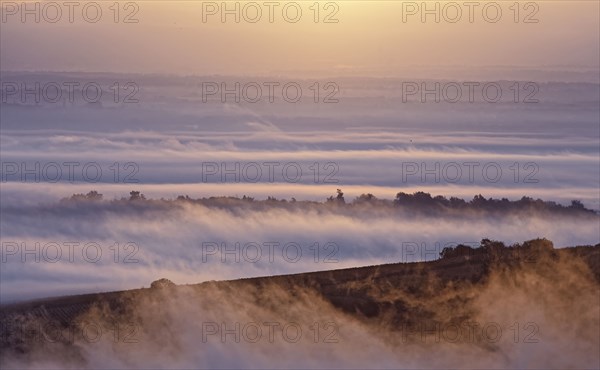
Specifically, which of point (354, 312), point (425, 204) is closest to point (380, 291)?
A: point (354, 312)

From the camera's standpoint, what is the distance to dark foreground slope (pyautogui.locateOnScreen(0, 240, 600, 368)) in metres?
10.0

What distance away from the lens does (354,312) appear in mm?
10367

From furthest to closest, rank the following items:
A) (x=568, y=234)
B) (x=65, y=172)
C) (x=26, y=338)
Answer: (x=65, y=172), (x=568, y=234), (x=26, y=338)

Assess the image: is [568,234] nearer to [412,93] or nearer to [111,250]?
[412,93]

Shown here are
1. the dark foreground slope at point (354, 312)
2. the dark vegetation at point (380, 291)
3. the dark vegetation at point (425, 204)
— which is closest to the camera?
the dark foreground slope at point (354, 312)

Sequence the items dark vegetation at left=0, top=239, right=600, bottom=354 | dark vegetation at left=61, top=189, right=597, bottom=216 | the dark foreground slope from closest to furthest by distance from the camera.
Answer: the dark foreground slope → dark vegetation at left=0, top=239, right=600, bottom=354 → dark vegetation at left=61, top=189, right=597, bottom=216

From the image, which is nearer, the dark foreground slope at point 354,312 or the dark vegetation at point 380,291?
the dark foreground slope at point 354,312

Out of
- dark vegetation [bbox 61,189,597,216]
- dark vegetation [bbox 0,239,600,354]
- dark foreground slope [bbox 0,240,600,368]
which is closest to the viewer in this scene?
dark foreground slope [bbox 0,240,600,368]

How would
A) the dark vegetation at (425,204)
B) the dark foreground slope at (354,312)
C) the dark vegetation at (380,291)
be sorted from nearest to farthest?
the dark foreground slope at (354,312) < the dark vegetation at (380,291) < the dark vegetation at (425,204)


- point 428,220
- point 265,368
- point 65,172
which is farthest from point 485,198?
point 65,172

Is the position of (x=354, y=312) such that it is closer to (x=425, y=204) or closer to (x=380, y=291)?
(x=380, y=291)

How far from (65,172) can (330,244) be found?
3.16 m

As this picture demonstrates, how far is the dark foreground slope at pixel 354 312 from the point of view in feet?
32.8

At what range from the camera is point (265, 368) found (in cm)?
1006
